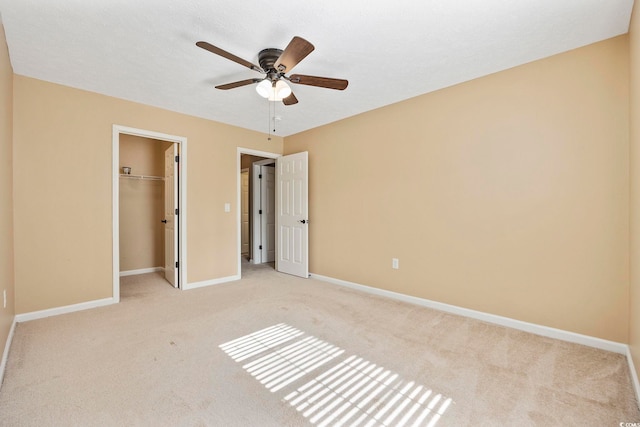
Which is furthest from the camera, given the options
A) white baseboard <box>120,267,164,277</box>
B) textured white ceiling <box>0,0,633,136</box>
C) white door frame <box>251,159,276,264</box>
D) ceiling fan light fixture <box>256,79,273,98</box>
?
white door frame <box>251,159,276,264</box>

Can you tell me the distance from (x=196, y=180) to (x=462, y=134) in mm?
3457

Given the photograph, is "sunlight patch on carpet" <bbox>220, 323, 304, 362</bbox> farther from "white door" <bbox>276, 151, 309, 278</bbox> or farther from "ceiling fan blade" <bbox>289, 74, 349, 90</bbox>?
"ceiling fan blade" <bbox>289, 74, 349, 90</bbox>

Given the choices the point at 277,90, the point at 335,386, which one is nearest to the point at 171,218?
the point at 277,90

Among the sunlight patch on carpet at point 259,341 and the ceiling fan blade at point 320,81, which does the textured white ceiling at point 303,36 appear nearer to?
the ceiling fan blade at point 320,81

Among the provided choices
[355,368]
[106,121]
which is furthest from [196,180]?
[355,368]

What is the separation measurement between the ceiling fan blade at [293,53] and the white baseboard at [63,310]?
322cm

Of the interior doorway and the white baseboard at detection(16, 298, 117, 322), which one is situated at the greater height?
the interior doorway

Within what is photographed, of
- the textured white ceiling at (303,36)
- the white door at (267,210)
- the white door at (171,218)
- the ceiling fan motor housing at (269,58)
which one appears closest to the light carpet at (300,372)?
the white door at (171,218)

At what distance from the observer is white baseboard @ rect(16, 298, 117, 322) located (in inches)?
111

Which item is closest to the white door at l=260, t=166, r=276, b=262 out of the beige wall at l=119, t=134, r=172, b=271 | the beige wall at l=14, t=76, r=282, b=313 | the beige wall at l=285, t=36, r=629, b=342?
the beige wall at l=119, t=134, r=172, b=271

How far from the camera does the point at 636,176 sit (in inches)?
72.0

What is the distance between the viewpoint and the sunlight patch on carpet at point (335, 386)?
155cm

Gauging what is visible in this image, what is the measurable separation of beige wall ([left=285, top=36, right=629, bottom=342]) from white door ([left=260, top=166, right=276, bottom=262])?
8.56 feet

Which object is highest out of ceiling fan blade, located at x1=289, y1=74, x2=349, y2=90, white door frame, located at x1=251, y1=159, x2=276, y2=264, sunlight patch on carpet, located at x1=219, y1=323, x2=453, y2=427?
ceiling fan blade, located at x1=289, y1=74, x2=349, y2=90
